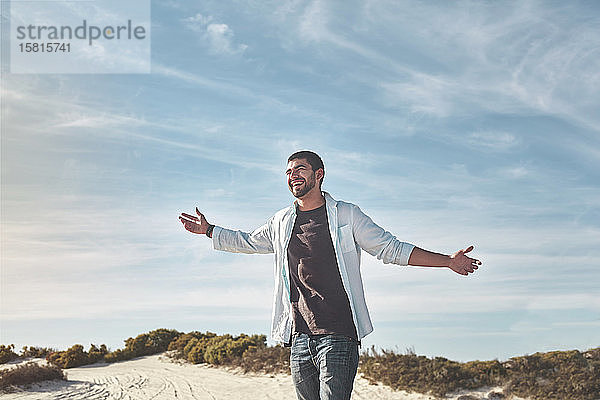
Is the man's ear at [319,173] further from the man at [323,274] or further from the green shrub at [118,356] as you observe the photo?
the green shrub at [118,356]

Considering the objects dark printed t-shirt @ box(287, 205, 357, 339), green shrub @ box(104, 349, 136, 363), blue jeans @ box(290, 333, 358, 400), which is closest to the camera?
blue jeans @ box(290, 333, 358, 400)

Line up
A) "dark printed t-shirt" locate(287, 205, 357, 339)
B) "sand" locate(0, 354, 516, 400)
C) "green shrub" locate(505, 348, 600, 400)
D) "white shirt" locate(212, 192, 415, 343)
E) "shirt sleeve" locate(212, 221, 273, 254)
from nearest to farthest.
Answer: "dark printed t-shirt" locate(287, 205, 357, 339) < "white shirt" locate(212, 192, 415, 343) < "shirt sleeve" locate(212, 221, 273, 254) < "green shrub" locate(505, 348, 600, 400) < "sand" locate(0, 354, 516, 400)

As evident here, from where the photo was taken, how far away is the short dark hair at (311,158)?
4.63m

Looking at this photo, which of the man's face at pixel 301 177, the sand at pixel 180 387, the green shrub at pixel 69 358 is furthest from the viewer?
the green shrub at pixel 69 358

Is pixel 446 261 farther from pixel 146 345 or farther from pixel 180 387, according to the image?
pixel 146 345

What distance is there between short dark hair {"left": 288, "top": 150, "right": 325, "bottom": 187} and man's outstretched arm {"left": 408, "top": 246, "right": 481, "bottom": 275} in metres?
0.95

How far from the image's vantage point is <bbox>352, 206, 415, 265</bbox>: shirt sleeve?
4445mm

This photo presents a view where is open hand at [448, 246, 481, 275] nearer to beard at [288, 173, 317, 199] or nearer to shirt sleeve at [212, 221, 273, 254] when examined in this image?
beard at [288, 173, 317, 199]

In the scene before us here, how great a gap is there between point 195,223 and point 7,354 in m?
15.5

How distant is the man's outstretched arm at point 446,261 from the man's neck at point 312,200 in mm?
837

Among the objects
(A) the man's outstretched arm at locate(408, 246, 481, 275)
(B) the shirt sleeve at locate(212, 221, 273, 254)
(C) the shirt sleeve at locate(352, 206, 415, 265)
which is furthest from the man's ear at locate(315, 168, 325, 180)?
(A) the man's outstretched arm at locate(408, 246, 481, 275)

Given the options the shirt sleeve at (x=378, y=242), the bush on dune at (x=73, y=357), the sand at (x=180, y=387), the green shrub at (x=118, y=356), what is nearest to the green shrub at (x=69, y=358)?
the bush on dune at (x=73, y=357)

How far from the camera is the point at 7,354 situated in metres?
17.9

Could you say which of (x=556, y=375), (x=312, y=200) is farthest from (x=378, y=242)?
(x=556, y=375)
